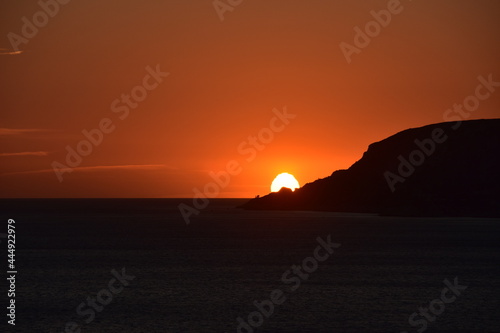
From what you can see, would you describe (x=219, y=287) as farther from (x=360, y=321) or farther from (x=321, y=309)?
(x=360, y=321)

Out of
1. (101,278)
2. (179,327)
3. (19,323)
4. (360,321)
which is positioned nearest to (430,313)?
(360,321)

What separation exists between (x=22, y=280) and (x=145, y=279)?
11.4 m

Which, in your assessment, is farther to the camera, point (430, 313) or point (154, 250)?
point (154, 250)

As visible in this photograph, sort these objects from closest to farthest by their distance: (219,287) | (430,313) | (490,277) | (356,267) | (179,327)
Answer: (179,327)
(430,313)
(219,287)
(490,277)
(356,267)

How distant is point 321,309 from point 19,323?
66.8 feet

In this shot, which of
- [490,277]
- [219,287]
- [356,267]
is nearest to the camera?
[219,287]

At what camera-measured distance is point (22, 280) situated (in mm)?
62250

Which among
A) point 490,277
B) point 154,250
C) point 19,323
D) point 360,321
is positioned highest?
point 154,250

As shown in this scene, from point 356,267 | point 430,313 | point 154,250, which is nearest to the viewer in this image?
point 430,313

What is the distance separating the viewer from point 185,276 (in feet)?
215

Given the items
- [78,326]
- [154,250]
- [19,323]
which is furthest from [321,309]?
[154,250]

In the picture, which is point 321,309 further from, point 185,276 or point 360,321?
point 185,276

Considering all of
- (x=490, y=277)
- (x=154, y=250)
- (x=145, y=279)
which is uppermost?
(x=154, y=250)

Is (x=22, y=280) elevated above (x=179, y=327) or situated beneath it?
elevated above
